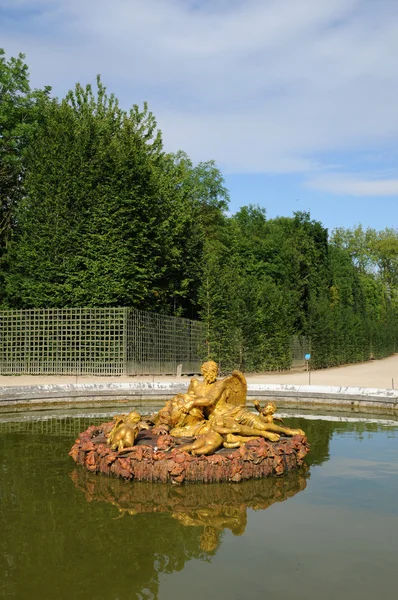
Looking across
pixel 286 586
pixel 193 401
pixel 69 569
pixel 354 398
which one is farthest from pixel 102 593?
pixel 354 398

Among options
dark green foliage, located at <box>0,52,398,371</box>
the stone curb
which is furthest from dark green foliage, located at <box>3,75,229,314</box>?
the stone curb

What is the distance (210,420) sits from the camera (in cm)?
951

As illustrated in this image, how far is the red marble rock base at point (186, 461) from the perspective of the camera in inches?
330

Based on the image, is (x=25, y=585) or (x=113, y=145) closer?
(x=25, y=585)

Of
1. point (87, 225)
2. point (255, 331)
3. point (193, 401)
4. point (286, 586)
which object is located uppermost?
point (87, 225)

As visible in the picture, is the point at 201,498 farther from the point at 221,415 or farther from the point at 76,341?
the point at 76,341

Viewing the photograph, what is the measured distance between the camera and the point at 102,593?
16.4 ft

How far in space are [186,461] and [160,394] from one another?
30.6ft

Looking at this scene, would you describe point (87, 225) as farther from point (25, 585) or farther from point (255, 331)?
point (25, 585)

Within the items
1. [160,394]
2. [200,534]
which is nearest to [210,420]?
[200,534]

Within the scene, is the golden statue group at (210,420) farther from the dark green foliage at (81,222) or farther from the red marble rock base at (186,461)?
the dark green foliage at (81,222)

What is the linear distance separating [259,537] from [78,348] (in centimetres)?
1855

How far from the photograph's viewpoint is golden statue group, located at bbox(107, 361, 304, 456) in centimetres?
905

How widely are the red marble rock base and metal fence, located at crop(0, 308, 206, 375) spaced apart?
14.1 meters
